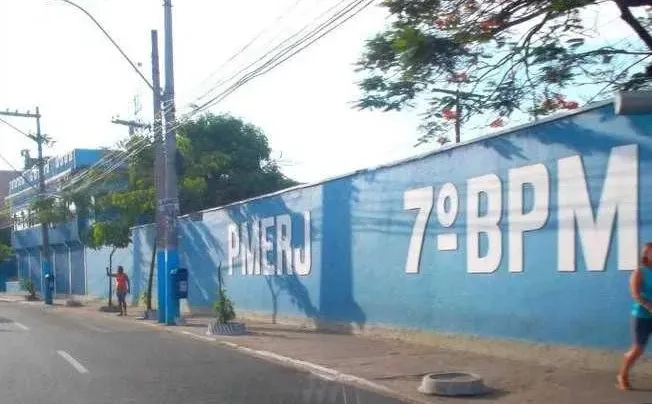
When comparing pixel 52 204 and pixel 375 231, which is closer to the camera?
pixel 375 231

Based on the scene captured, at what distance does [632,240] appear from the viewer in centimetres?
1052

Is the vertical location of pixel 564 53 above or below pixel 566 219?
above

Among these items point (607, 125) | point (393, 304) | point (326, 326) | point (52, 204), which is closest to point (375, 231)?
point (393, 304)

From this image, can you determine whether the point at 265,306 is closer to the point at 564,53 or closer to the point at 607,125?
the point at 564,53

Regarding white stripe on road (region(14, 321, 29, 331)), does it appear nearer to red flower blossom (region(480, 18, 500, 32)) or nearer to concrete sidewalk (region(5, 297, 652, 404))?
concrete sidewalk (region(5, 297, 652, 404))

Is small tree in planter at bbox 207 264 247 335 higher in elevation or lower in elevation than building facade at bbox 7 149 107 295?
lower

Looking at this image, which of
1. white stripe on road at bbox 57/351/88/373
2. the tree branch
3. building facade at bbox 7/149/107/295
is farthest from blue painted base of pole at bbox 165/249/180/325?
the tree branch

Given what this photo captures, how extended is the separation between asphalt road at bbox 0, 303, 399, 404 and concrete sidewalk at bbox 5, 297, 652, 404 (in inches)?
17.0

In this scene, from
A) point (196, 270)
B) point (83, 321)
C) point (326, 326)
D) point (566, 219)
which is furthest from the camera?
point (196, 270)

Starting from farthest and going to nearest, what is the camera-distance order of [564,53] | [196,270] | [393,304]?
[196,270] → [393,304] → [564,53]

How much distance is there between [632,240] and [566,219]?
4.07 feet

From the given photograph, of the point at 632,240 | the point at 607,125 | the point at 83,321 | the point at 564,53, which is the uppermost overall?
the point at 564,53

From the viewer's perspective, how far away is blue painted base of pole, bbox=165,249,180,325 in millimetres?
21516

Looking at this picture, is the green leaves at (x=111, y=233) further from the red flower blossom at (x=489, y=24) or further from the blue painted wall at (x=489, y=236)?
the red flower blossom at (x=489, y=24)
